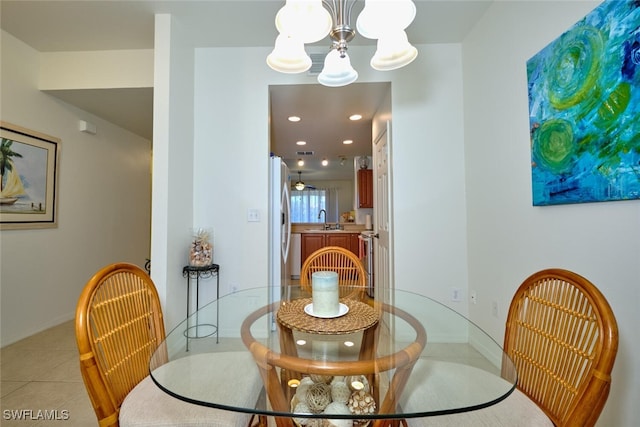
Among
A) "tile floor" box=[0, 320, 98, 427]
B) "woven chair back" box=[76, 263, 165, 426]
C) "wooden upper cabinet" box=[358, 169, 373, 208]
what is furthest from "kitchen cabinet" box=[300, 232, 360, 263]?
"woven chair back" box=[76, 263, 165, 426]

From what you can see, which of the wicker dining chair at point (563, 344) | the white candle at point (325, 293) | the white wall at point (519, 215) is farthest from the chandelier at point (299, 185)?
the wicker dining chair at point (563, 344)

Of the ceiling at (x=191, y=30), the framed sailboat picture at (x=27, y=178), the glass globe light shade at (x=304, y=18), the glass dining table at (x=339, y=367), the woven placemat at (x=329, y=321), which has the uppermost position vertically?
the ceiling at (x=191, y=30)

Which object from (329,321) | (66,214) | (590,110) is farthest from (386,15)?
(66,214)

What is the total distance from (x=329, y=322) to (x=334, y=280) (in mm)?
165

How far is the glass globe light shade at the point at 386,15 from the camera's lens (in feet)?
3.60

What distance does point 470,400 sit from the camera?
2.66ft

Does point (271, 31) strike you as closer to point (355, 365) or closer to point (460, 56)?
point (460, 56)

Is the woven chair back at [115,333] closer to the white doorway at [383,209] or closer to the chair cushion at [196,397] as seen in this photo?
the chair cushion at [196,397]

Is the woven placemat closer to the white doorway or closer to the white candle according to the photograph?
the white candle

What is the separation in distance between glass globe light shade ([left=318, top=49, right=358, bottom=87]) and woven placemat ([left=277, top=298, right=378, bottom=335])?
1107 mm

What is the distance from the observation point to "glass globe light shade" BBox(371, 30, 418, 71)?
1196mm

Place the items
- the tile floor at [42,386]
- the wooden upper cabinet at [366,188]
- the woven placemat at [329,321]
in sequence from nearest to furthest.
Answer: the woven placemat at [329,321], the tile floor at [42,386], the wooden upper cabinet at [366,188]

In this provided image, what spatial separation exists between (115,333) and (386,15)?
62.8 inches

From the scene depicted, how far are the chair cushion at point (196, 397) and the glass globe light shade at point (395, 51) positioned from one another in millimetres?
1441
